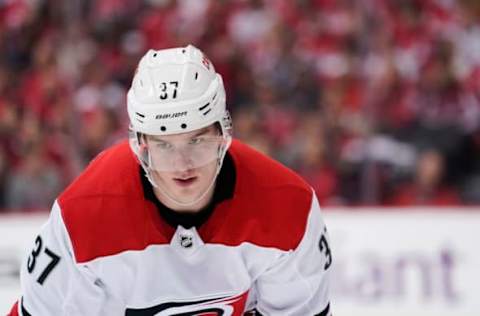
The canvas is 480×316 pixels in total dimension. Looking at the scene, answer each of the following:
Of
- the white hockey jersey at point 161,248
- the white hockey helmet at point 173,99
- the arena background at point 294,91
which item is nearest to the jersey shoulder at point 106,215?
the white hockey jersey at point 161,248

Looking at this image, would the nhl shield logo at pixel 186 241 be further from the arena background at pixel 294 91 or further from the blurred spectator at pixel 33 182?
the blurred spectator at pixel 33 182

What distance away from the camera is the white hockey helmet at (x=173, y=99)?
187 centimetres

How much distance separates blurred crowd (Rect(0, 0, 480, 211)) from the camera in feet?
13.1

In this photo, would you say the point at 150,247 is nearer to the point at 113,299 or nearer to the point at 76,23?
the point at 113,299

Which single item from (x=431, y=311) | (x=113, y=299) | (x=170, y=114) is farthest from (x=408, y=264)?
(x=170, y=114)

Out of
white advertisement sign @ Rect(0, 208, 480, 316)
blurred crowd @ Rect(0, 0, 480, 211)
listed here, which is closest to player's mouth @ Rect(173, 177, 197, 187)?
white advertisement sign @ Rect(0, 208, 480, 316)

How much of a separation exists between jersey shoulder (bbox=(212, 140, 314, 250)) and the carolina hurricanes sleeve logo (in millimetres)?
174

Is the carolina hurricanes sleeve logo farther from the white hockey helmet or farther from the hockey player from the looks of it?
the white hockey helmet

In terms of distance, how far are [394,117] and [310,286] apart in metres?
2.00

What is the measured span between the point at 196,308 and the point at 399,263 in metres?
1.53

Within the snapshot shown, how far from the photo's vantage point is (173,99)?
1884 millimetres

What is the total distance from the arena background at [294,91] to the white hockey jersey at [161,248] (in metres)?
1.57

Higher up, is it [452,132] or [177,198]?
[177,198]

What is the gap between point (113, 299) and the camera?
2.12 m
